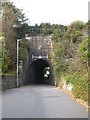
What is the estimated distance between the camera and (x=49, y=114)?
1402 cm

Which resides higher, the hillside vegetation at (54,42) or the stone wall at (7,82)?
the hillside vegetation at (54,42)

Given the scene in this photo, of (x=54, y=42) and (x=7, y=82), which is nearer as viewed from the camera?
(x=7, y=82)

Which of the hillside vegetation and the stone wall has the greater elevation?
the hillside vegetation

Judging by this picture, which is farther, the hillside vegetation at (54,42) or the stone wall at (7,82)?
the hillside vegetation at (54,42)

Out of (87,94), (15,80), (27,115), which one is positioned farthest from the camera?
(15,80)

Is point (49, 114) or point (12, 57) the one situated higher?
point (12, 57)

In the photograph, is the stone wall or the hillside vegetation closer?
the stone wall

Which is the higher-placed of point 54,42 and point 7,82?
point 54,42

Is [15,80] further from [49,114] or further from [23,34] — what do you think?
[49,114]

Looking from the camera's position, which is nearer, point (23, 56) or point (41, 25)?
point (23, 56)

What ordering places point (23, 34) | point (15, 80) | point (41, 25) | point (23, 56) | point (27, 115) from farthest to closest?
point (41, 25) → point (23, 34) → point (23, 56) → point (15, 80) → point (27, 115)

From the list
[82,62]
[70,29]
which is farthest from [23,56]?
[82,62]

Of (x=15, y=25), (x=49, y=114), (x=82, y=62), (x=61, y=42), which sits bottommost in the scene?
(x=49, y=114)

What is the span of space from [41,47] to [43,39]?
5.27 ft
